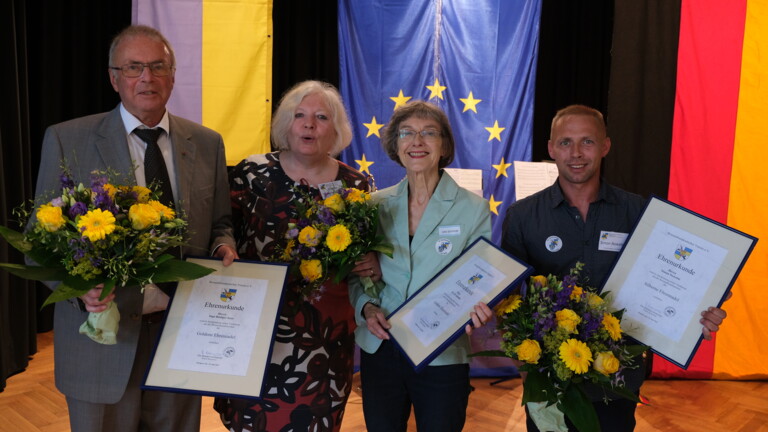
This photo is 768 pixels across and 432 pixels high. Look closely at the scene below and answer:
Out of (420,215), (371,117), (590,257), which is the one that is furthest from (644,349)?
(371,117)

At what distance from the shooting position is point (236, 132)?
521cm

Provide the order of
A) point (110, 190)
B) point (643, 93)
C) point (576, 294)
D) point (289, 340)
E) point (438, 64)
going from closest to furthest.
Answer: point (110, 190) → point (576, 294) → point (289, 340) → point (438, 64) → point (643, 93)

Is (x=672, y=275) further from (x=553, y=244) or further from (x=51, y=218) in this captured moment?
(x=51, y=218)

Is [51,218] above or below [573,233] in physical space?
above

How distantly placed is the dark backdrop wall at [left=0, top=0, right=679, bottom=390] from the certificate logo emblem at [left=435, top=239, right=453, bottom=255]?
3857mm

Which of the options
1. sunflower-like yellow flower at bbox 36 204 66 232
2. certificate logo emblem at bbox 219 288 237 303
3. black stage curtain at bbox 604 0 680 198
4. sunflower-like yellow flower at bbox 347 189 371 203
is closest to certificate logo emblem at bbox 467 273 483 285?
sunflower-like yellow flower at bbox 347 189 371 203

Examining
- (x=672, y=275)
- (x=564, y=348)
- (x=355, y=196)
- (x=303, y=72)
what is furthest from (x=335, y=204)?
(x=303, y=72)

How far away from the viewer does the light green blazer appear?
2.22 meters

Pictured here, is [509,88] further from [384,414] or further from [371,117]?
[384,414]

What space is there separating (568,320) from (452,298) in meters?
0.43

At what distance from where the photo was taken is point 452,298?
2.10m

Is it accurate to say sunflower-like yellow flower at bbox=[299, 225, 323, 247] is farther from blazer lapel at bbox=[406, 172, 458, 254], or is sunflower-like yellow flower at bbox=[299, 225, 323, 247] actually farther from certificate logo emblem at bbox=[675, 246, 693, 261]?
certificate logo emblem at bbox=[675, 246, 693, 261]

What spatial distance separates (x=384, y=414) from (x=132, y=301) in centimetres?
109

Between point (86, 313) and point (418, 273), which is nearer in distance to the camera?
point (86, 313)
